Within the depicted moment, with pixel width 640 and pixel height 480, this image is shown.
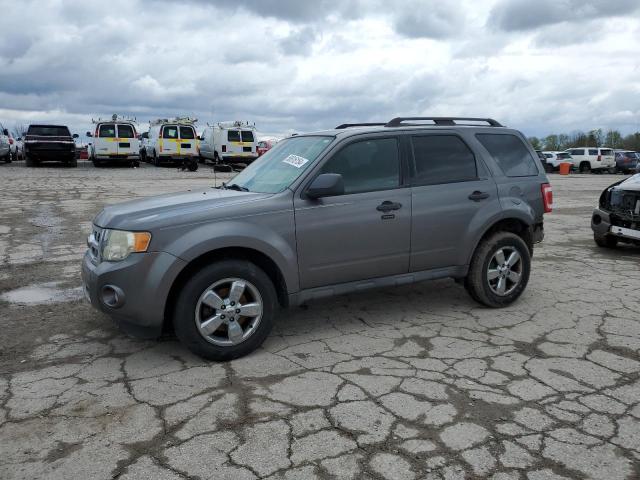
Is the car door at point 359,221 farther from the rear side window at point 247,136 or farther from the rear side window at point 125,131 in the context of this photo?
the rear side window at point 247,136

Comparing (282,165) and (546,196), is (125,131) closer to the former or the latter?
(282,165)

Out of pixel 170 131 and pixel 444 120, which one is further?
pixel 170 131

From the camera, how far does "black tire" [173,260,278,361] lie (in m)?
3.90

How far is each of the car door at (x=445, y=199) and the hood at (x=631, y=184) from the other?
3764mm

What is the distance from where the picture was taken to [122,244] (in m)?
3.93

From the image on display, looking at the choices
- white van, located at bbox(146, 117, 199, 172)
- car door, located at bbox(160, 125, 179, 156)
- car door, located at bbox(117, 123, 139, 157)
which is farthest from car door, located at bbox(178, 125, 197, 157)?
car door, located at bbox(117, 123, 139, 157)

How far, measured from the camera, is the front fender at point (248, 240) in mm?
3904

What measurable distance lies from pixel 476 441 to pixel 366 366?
113cm

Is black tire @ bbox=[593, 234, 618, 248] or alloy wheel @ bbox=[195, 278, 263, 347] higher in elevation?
alloy wheel @ bbox=[195, 278, 263, 347]

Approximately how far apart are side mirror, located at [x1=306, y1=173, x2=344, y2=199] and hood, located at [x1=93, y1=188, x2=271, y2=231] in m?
0.37

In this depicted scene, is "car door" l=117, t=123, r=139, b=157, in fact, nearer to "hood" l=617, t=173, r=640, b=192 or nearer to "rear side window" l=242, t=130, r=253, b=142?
"rear side window" l=242, t=130, r=253, b=142

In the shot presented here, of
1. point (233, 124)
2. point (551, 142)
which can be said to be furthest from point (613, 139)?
point (233, 124)

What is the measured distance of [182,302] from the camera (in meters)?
3.89

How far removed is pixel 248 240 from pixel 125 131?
78.5 ft
